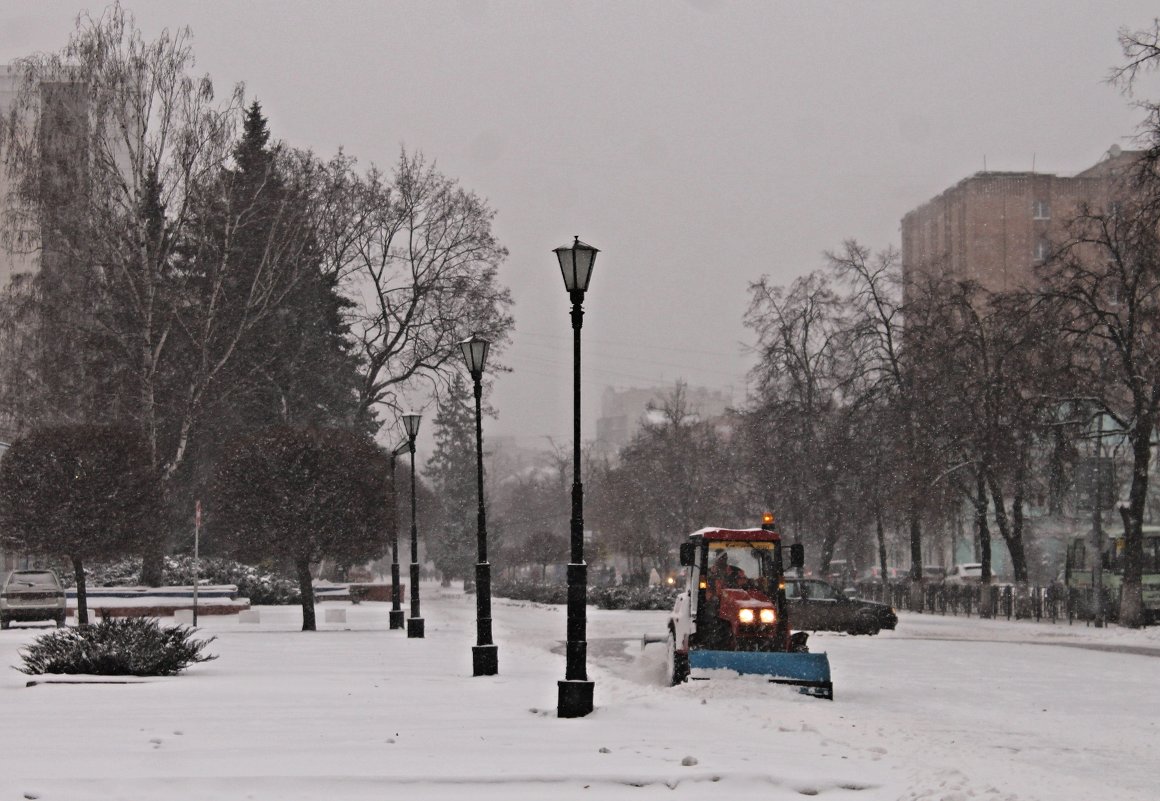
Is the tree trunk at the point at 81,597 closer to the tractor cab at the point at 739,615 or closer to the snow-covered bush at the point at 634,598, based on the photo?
the tractor cab at the point at 739,615

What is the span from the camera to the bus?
40.9 m

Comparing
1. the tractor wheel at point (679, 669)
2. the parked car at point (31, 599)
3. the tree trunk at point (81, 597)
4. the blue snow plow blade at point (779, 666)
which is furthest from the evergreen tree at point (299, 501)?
the blue snow plow blade at point (779, 666)

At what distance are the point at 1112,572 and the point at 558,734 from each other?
123ft

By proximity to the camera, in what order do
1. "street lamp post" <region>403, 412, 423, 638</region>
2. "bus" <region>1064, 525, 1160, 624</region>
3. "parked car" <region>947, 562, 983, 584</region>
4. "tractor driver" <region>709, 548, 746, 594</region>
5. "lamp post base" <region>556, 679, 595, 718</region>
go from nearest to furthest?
"lamp post base" <region>556, 679, 595, 718</region> < "tractor driver" <region>709, 548, 746, 594</region> < "street lamp post" <region>403, 412, 423, 638</region> < "bus" <region>1064, 525, 1160, 624</region> < "parked car" <region>947, 562, 983, 584</region>

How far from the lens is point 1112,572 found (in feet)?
150

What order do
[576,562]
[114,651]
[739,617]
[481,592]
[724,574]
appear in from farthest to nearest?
[481,592], [724,574], [739,617], [114,651], [576,562]

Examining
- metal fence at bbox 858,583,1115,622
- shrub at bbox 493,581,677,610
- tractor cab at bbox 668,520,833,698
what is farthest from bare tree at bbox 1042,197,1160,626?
tractor cab at bbox 668,520,833,698

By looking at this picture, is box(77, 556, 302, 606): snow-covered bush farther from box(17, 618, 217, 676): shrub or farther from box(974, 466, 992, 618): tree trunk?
box(17, 618, 217, 676): shrub

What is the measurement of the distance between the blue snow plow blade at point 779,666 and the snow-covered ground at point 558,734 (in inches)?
8.0

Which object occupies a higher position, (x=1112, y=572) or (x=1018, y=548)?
(x=1018, y=548)

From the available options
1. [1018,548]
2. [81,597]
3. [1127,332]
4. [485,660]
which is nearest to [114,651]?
[485,660]

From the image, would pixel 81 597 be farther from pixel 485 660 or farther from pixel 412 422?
pixel 485 660

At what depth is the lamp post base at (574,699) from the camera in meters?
14.1

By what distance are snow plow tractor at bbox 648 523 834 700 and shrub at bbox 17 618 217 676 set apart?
6223 mm
